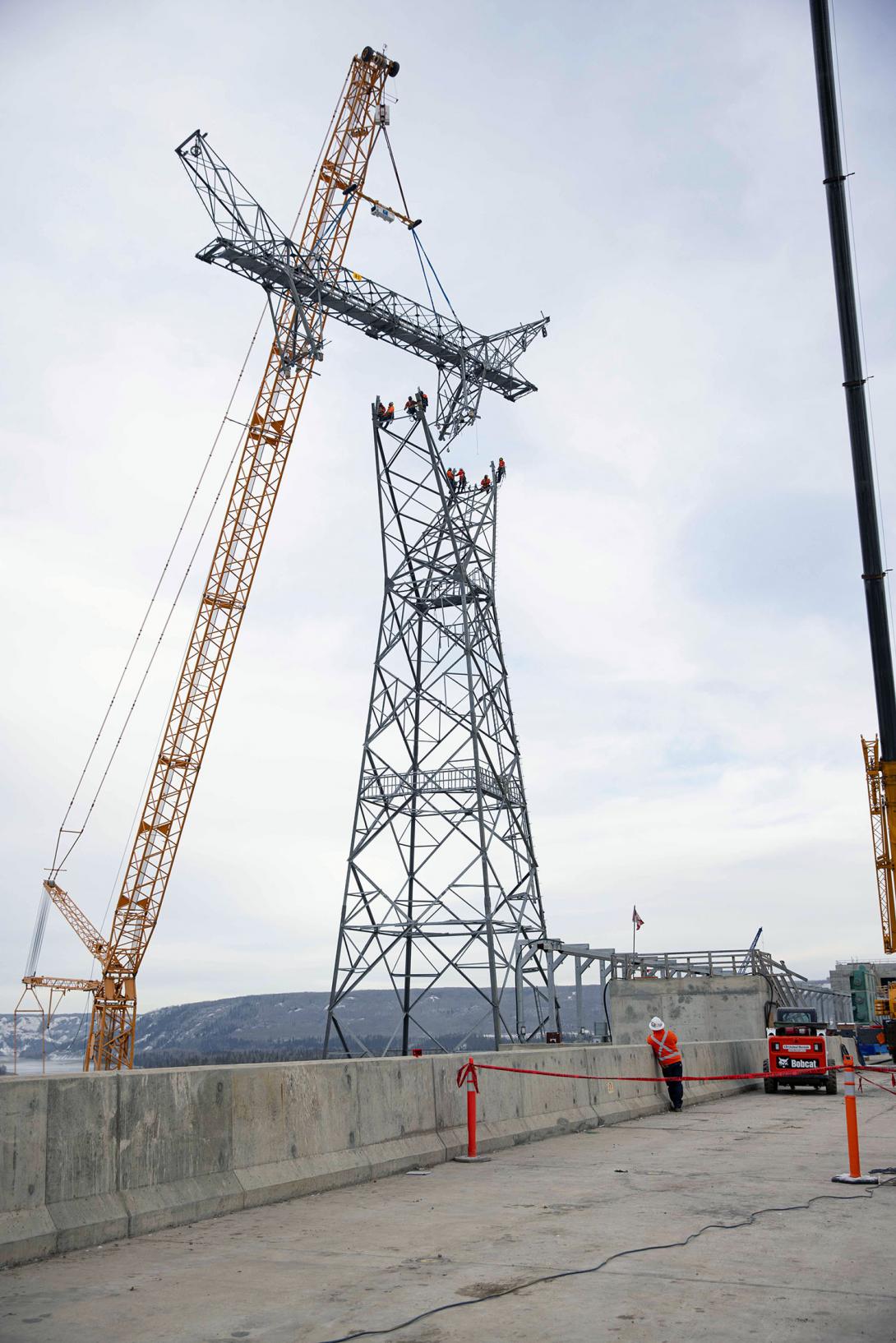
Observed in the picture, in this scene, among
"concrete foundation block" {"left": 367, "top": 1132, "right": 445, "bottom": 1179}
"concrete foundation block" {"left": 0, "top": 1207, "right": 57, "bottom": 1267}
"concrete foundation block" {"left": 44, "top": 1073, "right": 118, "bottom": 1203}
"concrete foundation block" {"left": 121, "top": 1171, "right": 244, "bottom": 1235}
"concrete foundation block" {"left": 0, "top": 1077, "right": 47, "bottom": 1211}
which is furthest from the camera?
"concrete foundation block" {"left": 367, "top": 1132, "right": 445, "bottom": 1179}

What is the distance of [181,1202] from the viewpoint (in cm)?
859

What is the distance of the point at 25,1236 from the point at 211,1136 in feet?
6.71

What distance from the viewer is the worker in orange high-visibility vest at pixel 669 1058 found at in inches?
747

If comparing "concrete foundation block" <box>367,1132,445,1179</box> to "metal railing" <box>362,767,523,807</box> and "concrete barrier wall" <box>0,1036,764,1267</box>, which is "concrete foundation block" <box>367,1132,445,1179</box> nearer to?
"concrete barrier wall" <box>0,1036,764,1267</box>

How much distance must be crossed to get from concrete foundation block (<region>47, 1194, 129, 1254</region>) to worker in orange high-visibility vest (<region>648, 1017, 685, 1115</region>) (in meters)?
12.3

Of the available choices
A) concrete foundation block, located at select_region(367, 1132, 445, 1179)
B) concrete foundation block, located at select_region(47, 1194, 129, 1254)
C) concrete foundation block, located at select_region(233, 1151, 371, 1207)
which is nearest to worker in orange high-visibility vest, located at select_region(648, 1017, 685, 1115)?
concrete foundation block, located at select_region(367, 1132, 445, 1179)

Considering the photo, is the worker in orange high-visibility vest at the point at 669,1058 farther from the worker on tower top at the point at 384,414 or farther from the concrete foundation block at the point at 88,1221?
the worker on tower top at the point at 384,414

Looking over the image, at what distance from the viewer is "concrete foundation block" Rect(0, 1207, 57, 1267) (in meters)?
7.11

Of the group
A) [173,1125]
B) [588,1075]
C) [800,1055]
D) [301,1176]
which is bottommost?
[800,1055]

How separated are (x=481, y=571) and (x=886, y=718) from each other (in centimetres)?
1777

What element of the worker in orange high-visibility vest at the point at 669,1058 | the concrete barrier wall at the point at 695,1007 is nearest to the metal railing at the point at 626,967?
the concrete barrier wall at the point at 695,1007

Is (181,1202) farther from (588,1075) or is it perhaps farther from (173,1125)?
(588,1075)

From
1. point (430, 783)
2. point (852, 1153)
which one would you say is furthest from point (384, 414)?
point (852, 1153)

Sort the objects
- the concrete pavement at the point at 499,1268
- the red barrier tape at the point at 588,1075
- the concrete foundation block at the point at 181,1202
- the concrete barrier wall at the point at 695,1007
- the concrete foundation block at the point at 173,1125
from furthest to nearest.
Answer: the concrete barrier wall at the point at 695,1007 < the red barrier tape at the point at 588,1075 < the concrete foundation block at the point at 173,1125 < the concrete foundation block at the point at 181,1202 < the concrete pavement at the point at 499,1268
